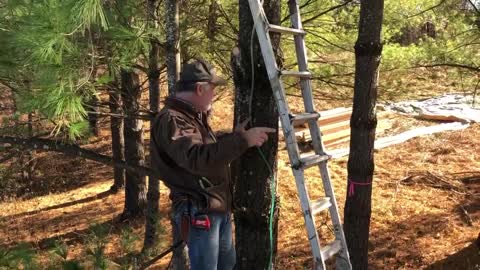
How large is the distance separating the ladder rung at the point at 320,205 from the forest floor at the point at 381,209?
1.65 meters

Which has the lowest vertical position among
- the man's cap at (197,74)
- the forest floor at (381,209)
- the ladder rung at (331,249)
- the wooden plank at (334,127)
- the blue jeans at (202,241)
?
the forest floor at (381,209)

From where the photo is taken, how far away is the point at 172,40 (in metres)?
5.70

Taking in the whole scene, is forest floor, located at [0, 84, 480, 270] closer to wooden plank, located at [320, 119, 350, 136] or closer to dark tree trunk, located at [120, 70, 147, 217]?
dark tree trunk, located at [120, 70, 147, 217]

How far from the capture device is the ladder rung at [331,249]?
132 inches

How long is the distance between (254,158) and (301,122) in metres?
0.38

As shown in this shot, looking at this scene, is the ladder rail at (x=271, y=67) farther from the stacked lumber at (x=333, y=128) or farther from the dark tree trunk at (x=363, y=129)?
the stacked lumber at (x=333, y=128)

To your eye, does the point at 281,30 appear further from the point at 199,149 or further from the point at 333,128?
the point at 333,128

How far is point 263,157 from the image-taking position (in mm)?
3330

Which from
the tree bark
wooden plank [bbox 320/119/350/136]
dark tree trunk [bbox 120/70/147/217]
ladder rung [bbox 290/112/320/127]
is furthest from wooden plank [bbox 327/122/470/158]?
ladder rung [bbox 290/112/320/127]

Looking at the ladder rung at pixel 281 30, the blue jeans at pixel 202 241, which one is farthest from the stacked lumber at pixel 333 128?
the blue jeans at pixel 202 241

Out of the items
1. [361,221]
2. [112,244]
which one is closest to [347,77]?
[361,221]

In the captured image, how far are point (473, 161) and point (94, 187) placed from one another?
9.23m

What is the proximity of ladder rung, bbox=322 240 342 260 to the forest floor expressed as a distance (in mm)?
1643

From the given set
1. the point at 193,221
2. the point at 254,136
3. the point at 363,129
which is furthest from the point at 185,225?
the point at 363,129
